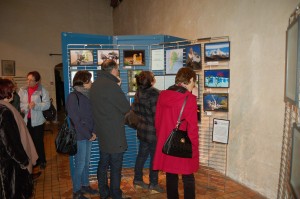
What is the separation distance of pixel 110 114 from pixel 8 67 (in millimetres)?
6941

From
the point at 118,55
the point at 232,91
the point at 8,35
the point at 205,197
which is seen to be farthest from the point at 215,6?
the point at 8,35

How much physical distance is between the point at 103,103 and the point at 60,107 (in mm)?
8866

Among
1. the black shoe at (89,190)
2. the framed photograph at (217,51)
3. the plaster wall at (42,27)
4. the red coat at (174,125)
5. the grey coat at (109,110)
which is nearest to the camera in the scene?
the red coat at (174,125)

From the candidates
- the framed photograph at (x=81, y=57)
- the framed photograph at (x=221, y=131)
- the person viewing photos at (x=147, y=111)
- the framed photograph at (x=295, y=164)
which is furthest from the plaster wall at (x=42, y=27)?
the framed photograph at (x=295, y=164)

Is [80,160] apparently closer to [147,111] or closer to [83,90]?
[83,90]

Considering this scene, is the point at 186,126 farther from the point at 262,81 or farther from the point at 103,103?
the point at 262,81

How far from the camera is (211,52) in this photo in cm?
316

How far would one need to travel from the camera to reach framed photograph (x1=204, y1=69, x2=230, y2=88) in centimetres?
311

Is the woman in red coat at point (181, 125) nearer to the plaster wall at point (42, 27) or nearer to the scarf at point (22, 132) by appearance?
the scarf at point (22, 132)

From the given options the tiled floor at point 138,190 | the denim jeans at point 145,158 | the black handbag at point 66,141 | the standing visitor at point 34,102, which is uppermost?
the standing visitor at point 34,102

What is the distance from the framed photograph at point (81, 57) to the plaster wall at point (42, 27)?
Result: 228 inches

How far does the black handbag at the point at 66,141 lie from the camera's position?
285cm

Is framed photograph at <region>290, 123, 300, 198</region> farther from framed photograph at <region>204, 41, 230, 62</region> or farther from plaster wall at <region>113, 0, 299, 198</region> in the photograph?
framed photograph at <region>204, 41, 230, 62</region>

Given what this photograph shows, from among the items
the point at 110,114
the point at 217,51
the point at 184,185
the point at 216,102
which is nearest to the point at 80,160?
the point at 110,114
